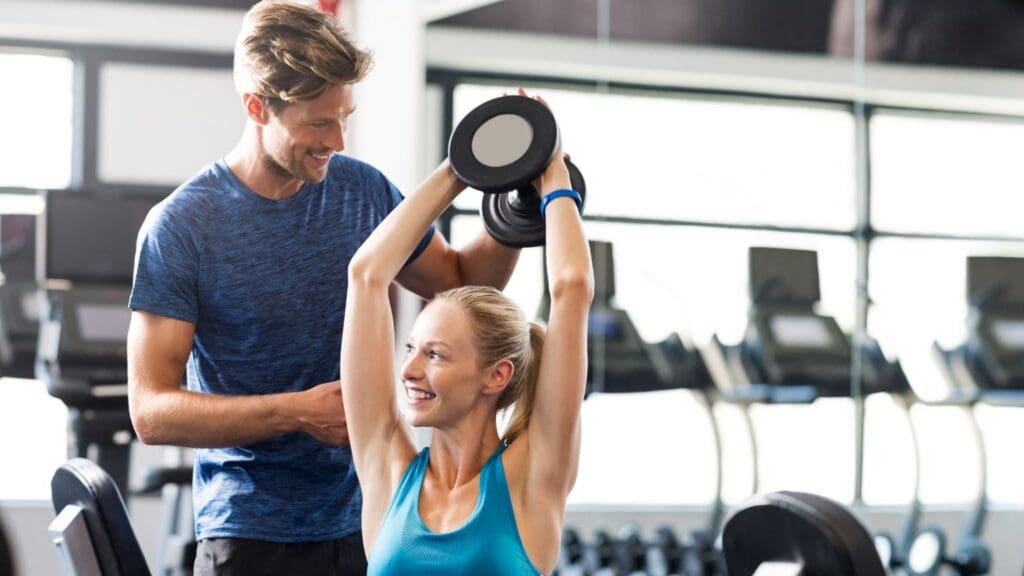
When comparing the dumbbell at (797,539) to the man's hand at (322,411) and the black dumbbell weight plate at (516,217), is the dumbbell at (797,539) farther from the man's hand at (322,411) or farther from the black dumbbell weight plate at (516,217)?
the man's hand at (322,411)

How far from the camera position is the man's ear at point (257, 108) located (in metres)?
1.92

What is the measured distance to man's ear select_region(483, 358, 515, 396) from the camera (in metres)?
1.78

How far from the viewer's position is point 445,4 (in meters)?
5.62

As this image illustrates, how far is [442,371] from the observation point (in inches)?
68.7

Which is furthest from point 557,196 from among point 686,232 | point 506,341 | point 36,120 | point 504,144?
point 36,120

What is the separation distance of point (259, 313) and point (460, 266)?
34 cm

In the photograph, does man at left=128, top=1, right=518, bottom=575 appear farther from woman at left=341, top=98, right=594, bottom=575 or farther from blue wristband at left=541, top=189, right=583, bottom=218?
blue wristband at left=541, top=189, right=583, bottom=218

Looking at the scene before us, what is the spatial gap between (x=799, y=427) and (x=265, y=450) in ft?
8.01

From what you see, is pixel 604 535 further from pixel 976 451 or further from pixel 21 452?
pixel 21 452

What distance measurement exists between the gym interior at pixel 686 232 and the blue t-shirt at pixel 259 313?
1.62 metres

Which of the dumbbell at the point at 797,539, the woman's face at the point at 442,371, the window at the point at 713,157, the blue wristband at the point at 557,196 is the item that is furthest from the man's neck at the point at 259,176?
the window at the point at 713,157

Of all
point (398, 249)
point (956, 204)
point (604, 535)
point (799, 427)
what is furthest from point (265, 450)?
point (604, 535)

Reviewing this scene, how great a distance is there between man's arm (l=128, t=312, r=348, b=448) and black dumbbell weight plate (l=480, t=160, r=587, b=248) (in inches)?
12.3

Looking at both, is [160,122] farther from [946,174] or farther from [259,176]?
[259,176]
